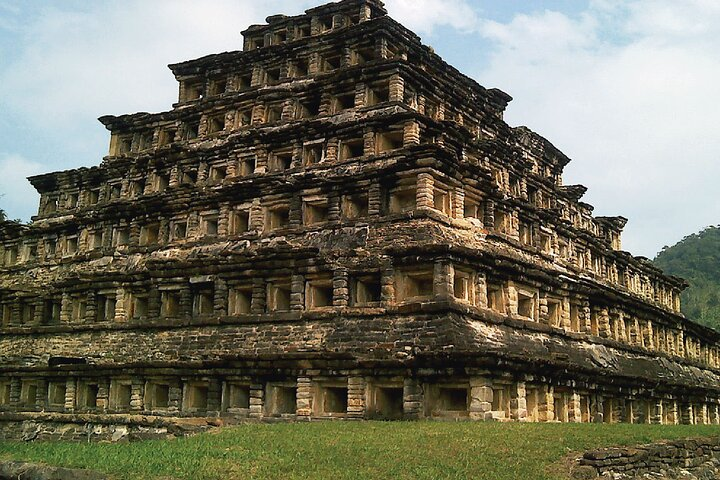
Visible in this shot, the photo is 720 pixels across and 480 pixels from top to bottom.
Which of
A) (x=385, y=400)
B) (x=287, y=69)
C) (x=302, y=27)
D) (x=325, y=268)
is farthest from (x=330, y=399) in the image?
(x=302, y=27)

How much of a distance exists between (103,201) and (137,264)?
6.11 m

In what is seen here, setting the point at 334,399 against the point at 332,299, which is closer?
the point at 334,399

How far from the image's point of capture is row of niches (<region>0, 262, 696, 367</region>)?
25422 mm

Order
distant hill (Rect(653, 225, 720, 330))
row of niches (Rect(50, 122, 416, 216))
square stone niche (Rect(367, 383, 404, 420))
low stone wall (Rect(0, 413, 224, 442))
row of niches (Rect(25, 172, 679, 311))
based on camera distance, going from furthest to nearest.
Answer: distant hill (Rect(653, 225, 720, 330)) < row of niches (Rect(50, 122, 416, 216)) < row of niches (Rect(25, 172, 679, 311)) < square stone niche (Rect(367, 383, 404, 420)) < low stone wall (Rect(0, 413, 224, 442))

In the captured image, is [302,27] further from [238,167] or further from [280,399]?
[280,399]

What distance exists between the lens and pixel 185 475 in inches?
520

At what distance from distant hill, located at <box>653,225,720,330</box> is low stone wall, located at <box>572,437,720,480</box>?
70056 millimetres

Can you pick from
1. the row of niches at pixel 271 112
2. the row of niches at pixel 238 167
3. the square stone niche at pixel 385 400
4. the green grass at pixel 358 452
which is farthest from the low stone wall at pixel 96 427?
the row of niches at pixel 271 112

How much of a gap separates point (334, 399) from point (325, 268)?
188 inches

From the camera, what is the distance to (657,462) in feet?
53.1

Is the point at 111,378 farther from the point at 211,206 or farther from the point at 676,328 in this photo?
the point at 676,328

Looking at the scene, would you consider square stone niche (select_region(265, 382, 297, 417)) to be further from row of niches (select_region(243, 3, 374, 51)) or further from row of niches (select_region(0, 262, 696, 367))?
row of niches (select_region(243, 3, 374, 51))

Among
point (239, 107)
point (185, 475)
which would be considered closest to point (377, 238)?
point (239, 107)

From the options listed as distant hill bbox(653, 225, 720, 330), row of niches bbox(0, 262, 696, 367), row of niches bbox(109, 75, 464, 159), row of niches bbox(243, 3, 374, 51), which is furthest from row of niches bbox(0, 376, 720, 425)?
distant hill bbox(653, 225, 720, 330)
